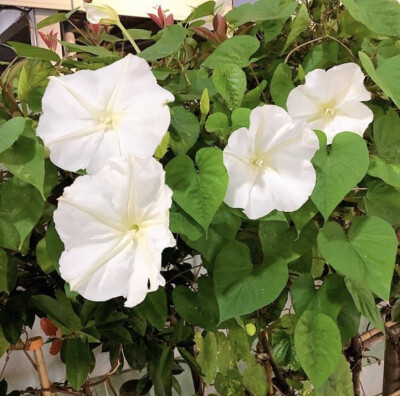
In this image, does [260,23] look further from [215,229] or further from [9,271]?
[9,271]

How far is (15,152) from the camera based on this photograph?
1.43 ft

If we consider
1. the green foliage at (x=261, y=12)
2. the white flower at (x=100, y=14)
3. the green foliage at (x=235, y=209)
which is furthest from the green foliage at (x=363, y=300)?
the white flower at (x=100, y=14)

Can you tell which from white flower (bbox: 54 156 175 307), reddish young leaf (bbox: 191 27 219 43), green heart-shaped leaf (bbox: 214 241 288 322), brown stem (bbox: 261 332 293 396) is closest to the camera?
white flower (bbox: 54 156 175 307)

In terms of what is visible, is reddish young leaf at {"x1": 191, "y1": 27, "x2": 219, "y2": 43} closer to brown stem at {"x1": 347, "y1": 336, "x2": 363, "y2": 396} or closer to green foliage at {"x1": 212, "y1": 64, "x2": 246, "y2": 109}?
green foliage at {"x1": 212, "y1": 64, "x2": 246, "y2": 109}

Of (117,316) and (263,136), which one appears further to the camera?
(117,316)

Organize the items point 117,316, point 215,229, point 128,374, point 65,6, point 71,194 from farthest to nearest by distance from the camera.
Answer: point 65,6
point 128,374
point 117,316
point 215,229
point 71,194

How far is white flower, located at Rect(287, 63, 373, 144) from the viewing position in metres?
0.50

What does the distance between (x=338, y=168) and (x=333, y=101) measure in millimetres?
89

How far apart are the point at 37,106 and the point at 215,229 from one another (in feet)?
0.71

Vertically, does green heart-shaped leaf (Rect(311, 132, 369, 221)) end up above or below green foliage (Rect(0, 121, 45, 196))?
below

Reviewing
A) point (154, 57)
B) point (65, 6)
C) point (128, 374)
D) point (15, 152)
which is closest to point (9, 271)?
point (15, 152)

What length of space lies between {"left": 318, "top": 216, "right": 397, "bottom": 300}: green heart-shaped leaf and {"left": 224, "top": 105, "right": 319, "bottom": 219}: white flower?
0.07m

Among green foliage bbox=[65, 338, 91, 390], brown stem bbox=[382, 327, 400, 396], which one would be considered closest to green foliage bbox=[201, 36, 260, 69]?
green foliage bbox=[65, 338, 91, 390]

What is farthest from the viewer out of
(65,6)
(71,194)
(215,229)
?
(65,6)
